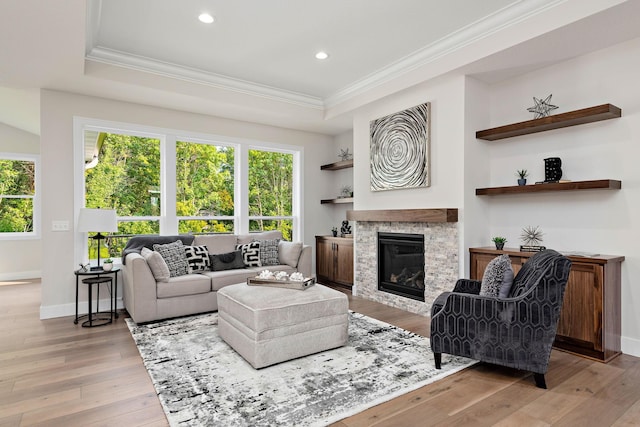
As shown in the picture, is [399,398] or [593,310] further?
[593,310]

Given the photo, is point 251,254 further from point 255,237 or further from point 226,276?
point 226,276

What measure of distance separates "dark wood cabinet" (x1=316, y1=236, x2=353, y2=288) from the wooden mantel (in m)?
0.64

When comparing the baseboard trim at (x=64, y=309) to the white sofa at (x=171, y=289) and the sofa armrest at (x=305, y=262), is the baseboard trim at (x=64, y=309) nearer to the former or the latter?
the white sofa at (x=171, y=289)

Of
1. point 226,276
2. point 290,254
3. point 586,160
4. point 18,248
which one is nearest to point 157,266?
point 226,276

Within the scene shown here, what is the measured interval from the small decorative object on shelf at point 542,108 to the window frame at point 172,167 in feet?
12.0

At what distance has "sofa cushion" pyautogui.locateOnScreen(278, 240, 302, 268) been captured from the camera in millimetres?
5094

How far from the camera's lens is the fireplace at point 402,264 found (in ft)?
14.6

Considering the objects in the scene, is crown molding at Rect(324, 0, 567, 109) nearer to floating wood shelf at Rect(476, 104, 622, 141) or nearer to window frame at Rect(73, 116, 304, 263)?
floating wood shelf at Rect(476, 104, 622, 141)

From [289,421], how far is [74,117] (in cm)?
439

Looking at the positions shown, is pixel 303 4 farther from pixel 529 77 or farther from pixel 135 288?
pixel 135 288

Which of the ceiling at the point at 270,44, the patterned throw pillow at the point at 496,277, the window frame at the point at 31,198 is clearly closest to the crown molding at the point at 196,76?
the ceiling at the point at 270,44

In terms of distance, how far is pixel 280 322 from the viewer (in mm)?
2840

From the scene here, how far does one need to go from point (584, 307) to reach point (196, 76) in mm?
4769

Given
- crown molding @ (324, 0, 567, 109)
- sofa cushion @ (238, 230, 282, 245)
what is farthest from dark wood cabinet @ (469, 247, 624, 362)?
sofa cushion @ (238, 230, 282, 245)
